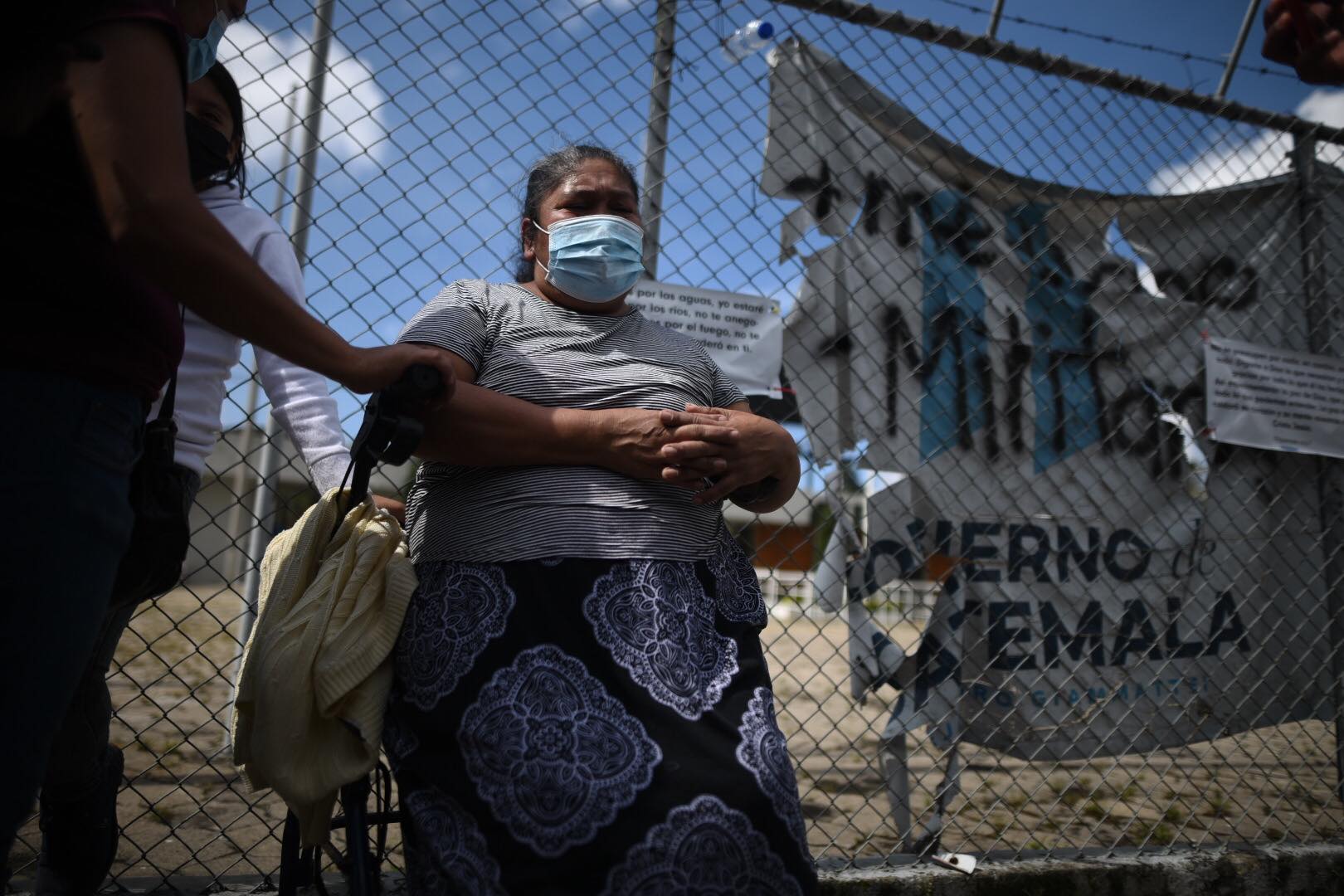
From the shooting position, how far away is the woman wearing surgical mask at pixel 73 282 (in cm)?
94

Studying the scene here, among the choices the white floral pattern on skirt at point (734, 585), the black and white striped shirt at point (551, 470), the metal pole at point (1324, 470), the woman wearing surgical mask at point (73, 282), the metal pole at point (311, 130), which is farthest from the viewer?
the metal pole at point (1324, 470)

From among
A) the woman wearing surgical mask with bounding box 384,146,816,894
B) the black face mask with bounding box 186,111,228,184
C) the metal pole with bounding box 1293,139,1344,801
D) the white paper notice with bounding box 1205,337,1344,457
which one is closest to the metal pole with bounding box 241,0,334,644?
the black face mask with bounding box 186,111,228,184

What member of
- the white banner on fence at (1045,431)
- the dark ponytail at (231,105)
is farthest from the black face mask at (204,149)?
the white banner on fence at (1045,431)

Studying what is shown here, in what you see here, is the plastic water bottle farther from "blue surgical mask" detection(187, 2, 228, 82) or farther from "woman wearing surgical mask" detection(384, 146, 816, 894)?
"blue surgical mask" detection(187, 2, 228, 82)

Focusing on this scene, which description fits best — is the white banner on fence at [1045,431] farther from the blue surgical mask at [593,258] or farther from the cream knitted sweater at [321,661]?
the cream knitted sweater at [321,661]

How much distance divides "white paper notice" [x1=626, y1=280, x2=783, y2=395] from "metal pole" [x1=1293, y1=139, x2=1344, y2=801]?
8.18ft

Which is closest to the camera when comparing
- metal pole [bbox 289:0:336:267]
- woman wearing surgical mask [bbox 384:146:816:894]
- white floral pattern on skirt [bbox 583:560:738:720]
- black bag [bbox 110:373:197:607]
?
black bag [bbox 110:373:197:607]

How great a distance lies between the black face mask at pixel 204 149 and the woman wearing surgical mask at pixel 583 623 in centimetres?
48

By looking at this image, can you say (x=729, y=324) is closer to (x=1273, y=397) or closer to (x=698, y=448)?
(x=698, y=448)

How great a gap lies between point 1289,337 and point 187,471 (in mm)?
4092

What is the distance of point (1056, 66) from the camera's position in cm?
330

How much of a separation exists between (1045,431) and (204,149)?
2854mm

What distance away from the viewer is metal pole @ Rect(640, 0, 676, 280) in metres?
2.63

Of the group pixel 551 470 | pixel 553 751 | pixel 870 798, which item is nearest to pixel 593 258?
pixel 551 470
